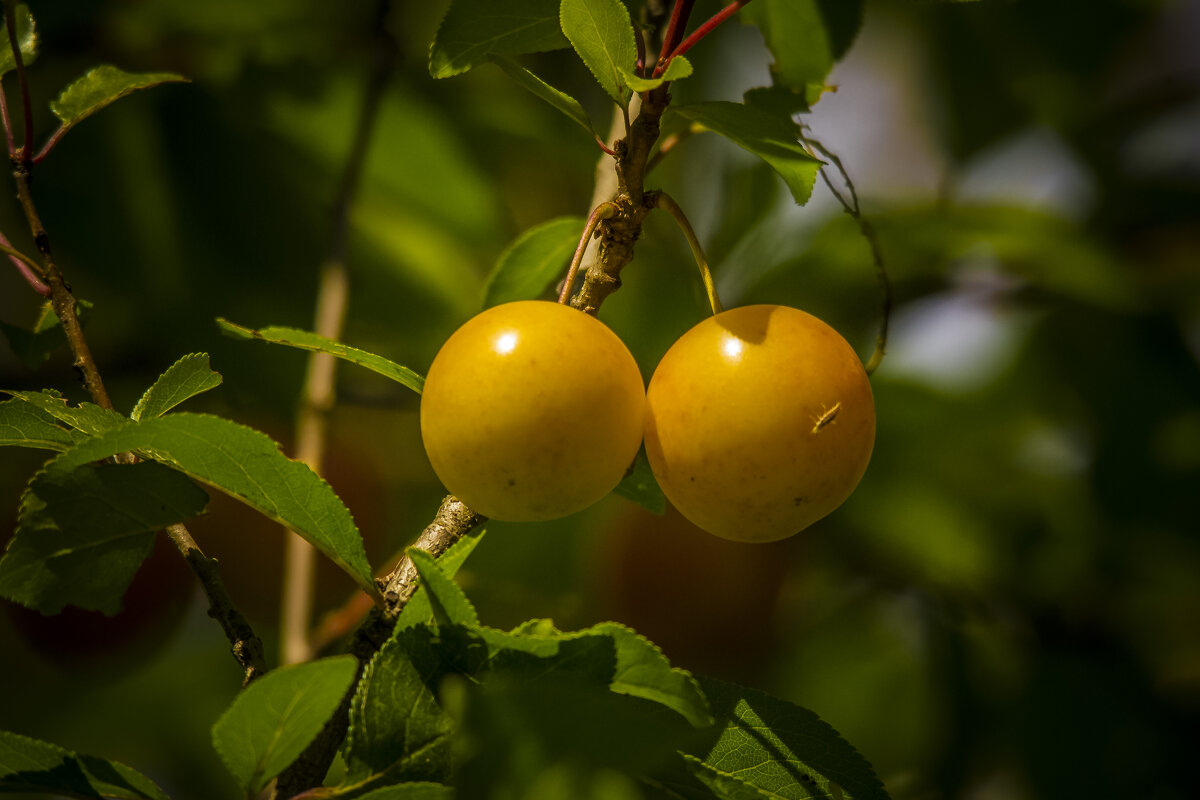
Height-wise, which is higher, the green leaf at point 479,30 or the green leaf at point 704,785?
the green leaf at point 479,30

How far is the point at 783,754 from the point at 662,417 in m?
0.22

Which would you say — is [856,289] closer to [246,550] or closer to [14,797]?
[246,550]

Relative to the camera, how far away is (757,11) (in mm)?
594

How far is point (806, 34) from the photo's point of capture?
592 millimetres

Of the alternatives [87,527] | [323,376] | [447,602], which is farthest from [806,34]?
[323,376]

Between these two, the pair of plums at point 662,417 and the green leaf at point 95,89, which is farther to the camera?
the green leaf at point 95,89

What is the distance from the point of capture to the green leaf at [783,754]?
0.55 metres

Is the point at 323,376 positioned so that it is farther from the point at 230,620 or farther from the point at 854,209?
the point at 854,209

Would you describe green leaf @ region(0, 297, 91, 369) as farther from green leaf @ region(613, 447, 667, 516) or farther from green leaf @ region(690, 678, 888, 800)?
green leaf @ region(690, 678, 888, 800)

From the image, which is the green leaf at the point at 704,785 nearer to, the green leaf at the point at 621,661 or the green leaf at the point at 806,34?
the green leaf at the point at 621,661

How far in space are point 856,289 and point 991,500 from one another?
1.59 ft

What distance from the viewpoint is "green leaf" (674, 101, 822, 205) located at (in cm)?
55

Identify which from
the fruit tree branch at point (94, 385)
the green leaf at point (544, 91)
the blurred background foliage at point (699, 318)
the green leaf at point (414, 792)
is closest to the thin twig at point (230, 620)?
the fruit tree branch at point (94, 385)

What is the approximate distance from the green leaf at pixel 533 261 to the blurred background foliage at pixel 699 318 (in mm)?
436
